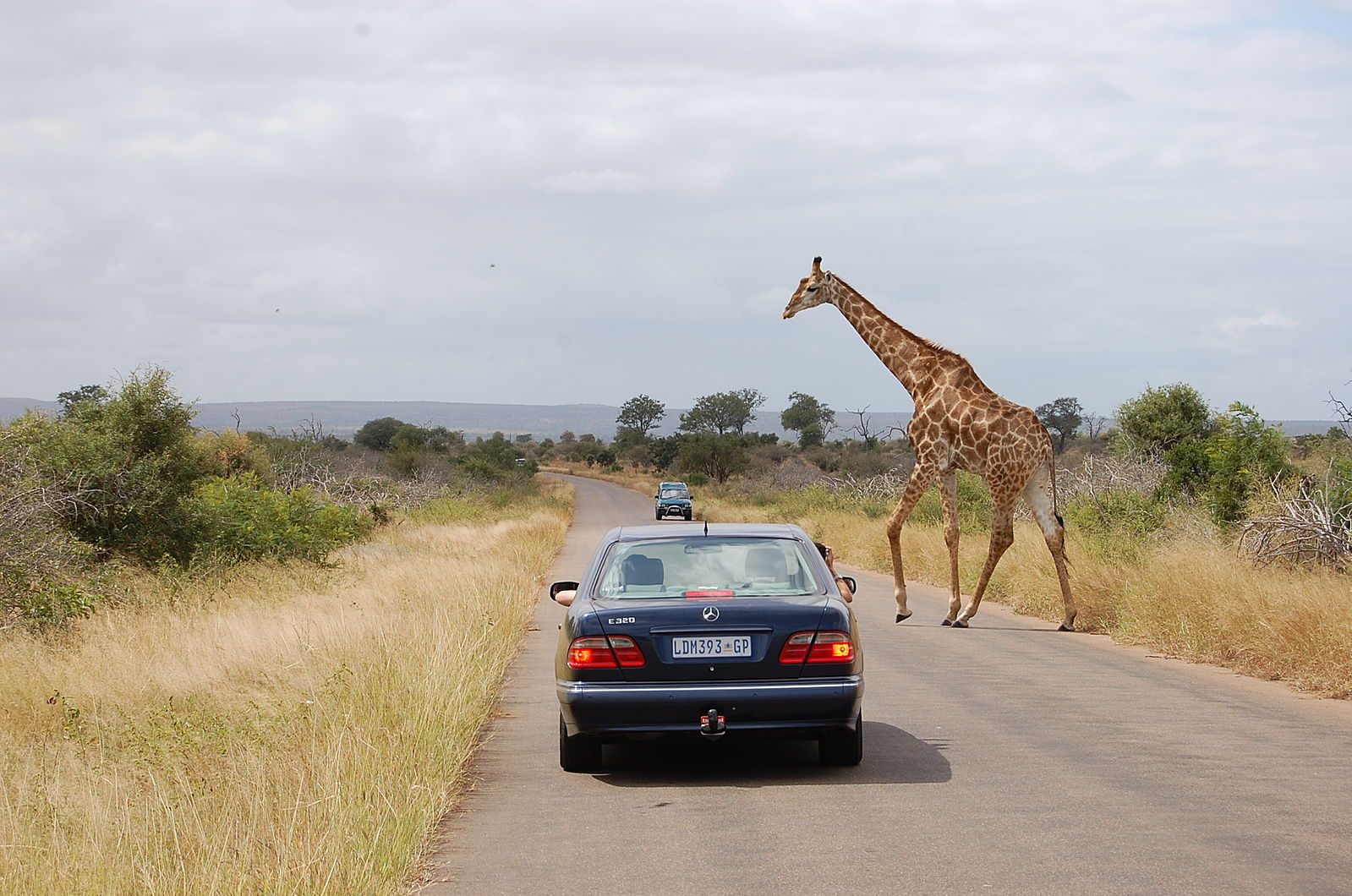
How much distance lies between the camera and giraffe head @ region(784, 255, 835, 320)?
1805cm

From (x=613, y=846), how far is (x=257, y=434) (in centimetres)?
4792

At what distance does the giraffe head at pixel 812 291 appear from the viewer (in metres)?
18.0

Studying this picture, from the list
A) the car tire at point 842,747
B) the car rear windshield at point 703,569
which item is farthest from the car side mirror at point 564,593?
the car tire at point 842,747

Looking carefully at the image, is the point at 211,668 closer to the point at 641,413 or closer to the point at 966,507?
the point at 966,507

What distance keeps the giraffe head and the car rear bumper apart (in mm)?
10602

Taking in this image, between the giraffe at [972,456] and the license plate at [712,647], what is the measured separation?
8.66 m

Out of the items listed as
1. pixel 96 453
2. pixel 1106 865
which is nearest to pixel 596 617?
pixel 1106 865

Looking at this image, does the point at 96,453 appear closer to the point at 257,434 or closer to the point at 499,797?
the point at 499,797

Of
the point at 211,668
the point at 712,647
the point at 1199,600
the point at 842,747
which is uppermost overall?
the point at 712,647

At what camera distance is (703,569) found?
8.77m

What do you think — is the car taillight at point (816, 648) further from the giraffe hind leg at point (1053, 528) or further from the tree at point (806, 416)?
the tree at point (806, 416)

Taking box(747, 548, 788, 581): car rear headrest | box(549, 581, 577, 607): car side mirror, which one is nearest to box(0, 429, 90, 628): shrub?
box(549, 581, 577, 607): car side mirror

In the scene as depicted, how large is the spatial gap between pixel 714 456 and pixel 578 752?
78191 mm

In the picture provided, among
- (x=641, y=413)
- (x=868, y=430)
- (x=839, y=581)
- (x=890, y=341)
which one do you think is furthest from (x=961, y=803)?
(x=641, y=413)
